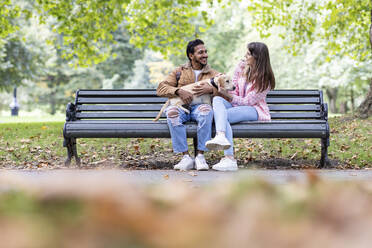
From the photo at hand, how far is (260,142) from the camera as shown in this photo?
8.80 metres

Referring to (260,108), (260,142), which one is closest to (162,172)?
(260,108)

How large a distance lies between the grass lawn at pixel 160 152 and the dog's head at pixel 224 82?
1.13m

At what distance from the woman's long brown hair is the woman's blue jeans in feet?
1.01

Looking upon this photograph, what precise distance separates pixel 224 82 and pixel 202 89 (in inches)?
10.8

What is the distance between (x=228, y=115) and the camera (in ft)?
19.2

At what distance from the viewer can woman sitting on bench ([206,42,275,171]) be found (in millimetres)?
5848

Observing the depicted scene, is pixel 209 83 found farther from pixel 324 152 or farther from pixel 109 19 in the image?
pixel 109 19

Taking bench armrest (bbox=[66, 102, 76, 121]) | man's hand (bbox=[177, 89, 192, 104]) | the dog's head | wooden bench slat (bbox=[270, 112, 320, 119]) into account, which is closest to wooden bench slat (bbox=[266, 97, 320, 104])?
wooden bench slat (bbox=[270, 112, 320, 119])

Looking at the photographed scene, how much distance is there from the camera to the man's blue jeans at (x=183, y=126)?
574 cm

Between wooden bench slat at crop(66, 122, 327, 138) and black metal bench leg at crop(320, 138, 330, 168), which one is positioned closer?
wooden bench slat at crop(66, 122, 327, 138)

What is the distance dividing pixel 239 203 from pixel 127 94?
6.08m

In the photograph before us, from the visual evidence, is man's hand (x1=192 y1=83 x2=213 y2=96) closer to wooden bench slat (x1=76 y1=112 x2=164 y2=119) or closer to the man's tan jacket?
the man's tan jacket

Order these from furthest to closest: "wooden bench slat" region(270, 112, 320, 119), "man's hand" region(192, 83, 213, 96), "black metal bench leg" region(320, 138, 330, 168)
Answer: "wooden bench slat" region(270, 112, 320, 119) → "man's hand" region(192, 83, 213, 96) → "black metal bench leg" region(320, 138, 330, 168)

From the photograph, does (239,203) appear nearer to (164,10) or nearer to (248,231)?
(248,231)
